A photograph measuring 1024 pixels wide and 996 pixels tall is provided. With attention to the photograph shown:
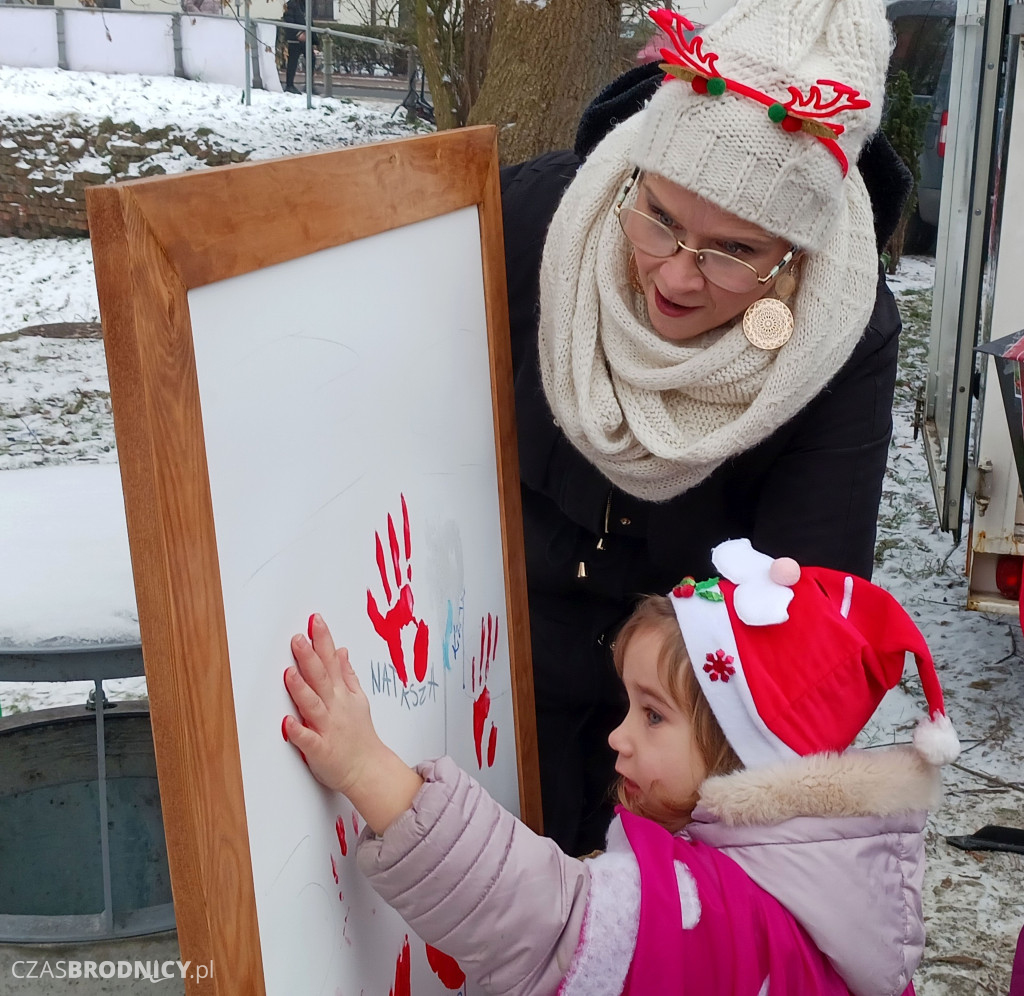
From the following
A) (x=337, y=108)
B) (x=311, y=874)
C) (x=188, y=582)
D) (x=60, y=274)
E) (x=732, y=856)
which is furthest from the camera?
(x=337, y=108)

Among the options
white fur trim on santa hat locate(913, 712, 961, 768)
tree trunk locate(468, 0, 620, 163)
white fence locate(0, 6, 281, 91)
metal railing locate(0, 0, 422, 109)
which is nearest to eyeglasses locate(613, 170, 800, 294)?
white fur trim on santa hat locate(913, 712, 961, 768)

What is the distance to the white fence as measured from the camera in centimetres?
1364

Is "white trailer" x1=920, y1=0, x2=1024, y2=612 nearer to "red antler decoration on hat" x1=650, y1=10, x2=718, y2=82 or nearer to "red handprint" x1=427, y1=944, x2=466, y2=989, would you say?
"red antler decoration on hat" x1=650, y1=10, x2=718, y2=82

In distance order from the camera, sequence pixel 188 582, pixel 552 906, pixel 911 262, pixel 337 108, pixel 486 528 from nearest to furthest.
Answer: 1. pixel 188 582
2. pixel 552 906
3. pixel 486 528
4. pixel 911 262
5. pixel 337 108

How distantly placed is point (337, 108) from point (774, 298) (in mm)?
12586

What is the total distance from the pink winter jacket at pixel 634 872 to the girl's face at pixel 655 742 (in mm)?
59

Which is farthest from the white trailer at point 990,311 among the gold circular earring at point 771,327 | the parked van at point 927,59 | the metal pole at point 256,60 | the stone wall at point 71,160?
the metal pole at point 256,60

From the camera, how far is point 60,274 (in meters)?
9.09

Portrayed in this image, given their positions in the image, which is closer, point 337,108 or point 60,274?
point 60,274

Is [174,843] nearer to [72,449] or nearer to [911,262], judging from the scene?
[72,449]

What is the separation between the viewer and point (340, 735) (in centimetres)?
107

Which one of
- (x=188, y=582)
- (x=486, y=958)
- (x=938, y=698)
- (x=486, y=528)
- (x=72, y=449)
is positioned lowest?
(x=72, y=449)

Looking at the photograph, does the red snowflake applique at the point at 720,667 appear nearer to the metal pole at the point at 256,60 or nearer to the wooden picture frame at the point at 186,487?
the wooden picture frame at the point at 186,487

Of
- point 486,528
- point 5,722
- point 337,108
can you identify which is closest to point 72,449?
point 5,722
